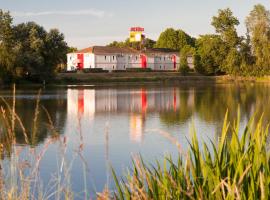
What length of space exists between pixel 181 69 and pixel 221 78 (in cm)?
787

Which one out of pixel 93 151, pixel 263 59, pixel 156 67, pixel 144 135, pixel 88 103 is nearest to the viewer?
pixel 93 151

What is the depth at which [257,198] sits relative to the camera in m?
4.06

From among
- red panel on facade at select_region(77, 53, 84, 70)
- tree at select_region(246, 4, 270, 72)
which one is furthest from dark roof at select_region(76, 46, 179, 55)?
tree at select_region(246, 4, 270, 72)

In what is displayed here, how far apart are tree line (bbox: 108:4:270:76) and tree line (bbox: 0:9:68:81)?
1041 inches

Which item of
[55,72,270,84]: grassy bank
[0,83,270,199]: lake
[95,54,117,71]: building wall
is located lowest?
[0,83,270,199]: lake

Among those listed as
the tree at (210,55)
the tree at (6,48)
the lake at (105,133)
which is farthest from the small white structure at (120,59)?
the lake at (105,133)

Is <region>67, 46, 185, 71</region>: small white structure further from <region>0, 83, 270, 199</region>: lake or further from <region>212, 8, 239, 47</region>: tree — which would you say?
<region>0, 83, 270, 199</region>: lake

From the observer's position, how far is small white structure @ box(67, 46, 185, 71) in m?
98.6

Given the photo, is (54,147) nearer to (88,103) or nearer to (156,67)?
(88,103)

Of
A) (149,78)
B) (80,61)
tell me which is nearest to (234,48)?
(149,78)

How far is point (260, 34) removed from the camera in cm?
8088

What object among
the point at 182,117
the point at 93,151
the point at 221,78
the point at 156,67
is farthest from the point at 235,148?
the point at 156,67

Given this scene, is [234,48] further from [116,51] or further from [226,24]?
[116,51]

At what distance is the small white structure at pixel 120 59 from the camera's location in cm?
9862
